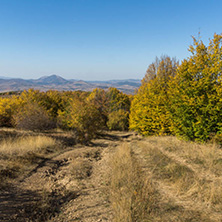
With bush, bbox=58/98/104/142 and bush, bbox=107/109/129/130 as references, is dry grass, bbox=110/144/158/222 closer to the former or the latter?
bush, bbox=58/98/104/142

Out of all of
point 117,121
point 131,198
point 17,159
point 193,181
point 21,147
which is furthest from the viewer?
point 117,121

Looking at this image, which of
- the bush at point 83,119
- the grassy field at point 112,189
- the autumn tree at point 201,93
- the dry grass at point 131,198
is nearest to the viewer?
the dry grass at point 131,198

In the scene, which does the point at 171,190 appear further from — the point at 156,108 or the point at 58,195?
the point at 156,108

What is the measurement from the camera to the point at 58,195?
509cm

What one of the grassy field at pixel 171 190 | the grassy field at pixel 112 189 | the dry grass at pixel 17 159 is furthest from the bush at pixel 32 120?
the grassy field at pixel 171 190

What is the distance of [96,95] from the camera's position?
36.5 metres

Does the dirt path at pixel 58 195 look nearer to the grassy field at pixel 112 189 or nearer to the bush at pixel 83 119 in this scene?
the grassy field at pixel 112 189

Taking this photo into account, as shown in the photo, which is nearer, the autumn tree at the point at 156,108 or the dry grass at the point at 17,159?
the dry grass at the point at 17,159

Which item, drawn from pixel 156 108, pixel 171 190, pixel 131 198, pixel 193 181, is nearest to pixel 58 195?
pixel 131 198

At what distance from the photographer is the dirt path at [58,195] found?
3.93 metres

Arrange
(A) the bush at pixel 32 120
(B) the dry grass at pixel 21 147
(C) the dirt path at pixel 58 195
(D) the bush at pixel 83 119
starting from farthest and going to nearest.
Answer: (A) the bush at pixel 32 120, (D) the bush at pixel 83 119, (B) the dry grass at pixel 21 147, (C) the dirt path at pixel 58 195

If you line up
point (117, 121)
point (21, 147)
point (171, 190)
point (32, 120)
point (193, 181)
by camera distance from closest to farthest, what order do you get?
point (171, 190) → point (193, 181) → point (21, 147) → point (32, 120) → point (117, 121)

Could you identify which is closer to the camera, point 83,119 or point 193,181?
point 193,181

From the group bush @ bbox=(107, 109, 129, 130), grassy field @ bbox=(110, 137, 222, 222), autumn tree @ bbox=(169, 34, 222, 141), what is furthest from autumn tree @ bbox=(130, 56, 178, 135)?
bush @ bbox=(107, 109, 129, 130)
